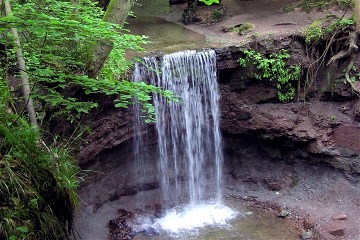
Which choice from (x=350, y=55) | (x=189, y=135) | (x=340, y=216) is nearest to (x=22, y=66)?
(x=189, y=135)

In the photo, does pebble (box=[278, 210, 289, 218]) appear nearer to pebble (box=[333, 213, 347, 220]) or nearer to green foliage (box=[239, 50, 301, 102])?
pebble (box=[333, 213, 347, 220])

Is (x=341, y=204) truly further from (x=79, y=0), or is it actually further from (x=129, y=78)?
(x=79, y=0)

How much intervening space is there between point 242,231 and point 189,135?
2.44 metres

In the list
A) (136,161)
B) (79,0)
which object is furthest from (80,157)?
(79,0)

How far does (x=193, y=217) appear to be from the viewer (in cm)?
849

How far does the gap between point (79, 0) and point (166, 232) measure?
14.7 feet

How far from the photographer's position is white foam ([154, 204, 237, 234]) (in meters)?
8.11

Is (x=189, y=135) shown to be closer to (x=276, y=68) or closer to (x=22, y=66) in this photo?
(x=276, y=68)

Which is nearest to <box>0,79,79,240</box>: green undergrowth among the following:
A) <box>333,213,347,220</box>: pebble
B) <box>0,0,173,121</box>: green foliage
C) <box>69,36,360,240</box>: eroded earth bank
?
<box>0,0,173,121</box>: green foliage

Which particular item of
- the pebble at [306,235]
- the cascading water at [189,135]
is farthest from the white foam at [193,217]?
the pebble at [306,235]

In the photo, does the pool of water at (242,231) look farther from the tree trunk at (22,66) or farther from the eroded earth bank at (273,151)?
the tree trunk at (22,66)

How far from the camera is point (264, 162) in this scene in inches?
377

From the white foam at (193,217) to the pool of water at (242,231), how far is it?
5 cm

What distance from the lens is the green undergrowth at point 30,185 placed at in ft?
14.2
